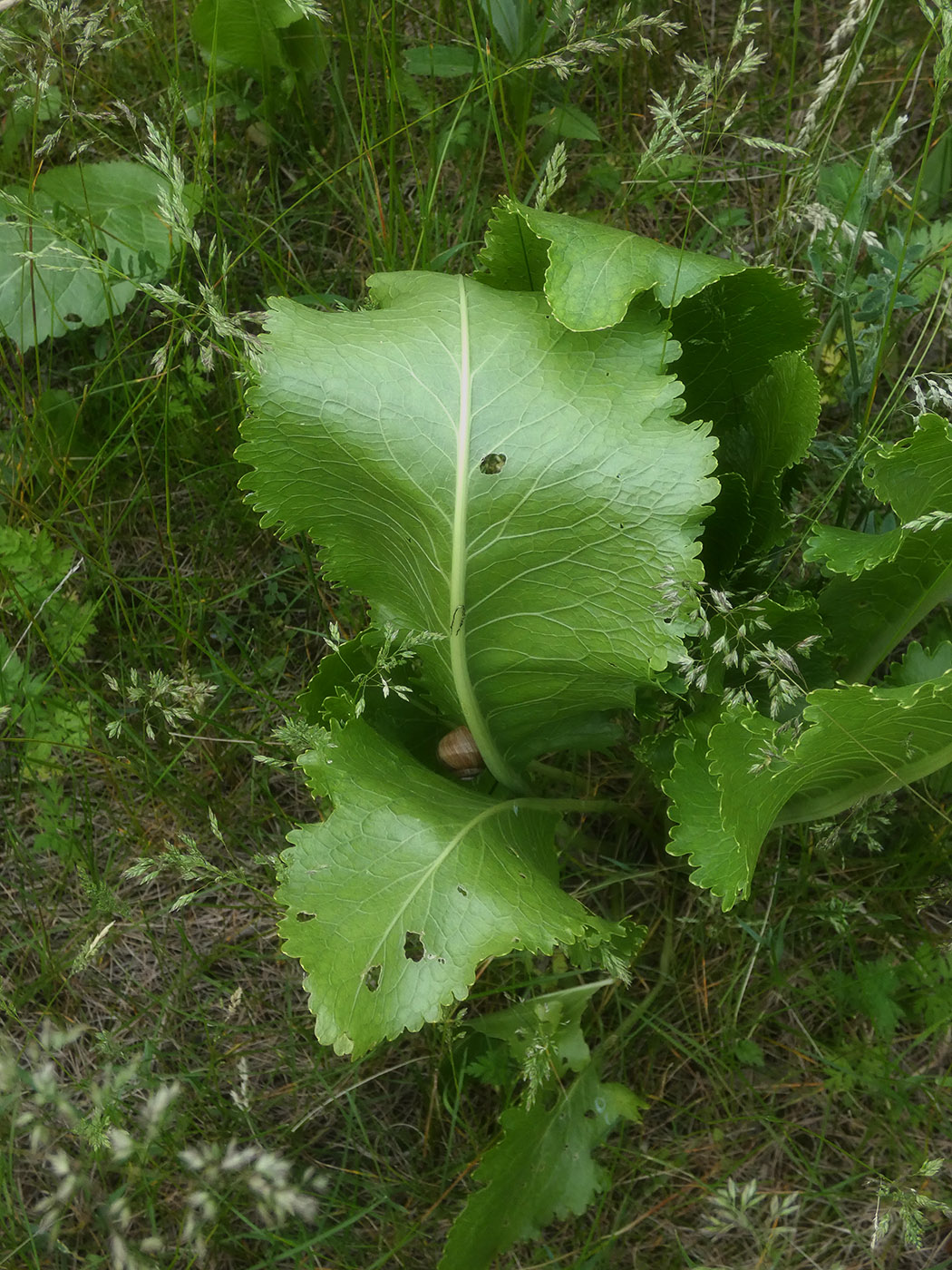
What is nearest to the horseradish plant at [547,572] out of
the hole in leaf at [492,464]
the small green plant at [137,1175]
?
the hole in leaf at [492,464]

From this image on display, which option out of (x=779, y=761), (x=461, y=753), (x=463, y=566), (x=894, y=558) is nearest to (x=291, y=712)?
(x=461, y=753)

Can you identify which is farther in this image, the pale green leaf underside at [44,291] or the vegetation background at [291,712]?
the pale green leaf underside at [44,291]

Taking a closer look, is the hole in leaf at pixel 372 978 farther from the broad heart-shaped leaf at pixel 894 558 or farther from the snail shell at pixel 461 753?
the broad heart-shaped leaf at pixel 894 558

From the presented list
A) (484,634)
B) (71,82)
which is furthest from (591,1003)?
(71,82)

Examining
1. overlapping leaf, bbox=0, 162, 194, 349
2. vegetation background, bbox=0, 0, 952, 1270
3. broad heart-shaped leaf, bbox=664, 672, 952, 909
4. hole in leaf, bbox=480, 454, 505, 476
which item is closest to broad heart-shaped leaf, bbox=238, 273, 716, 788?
hole in leaf, bbox=480, 454, 505, 476

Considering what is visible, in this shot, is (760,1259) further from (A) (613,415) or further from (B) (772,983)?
(A) (613,415)

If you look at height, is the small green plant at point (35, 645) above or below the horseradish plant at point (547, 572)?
below

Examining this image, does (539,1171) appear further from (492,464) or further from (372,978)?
(492,464)
